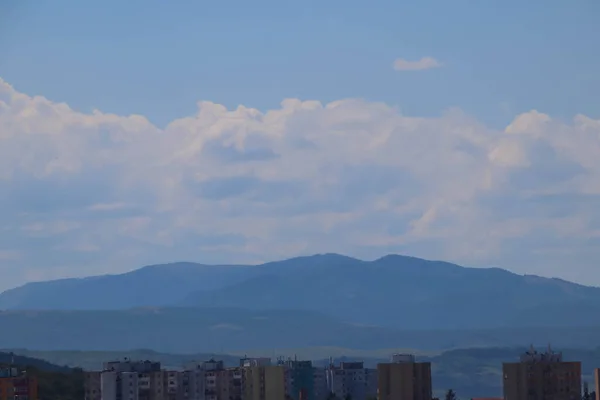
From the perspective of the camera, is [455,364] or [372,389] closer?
[372,389]

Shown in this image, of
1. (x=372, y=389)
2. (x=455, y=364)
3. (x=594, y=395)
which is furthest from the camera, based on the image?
(x=455, y=364)

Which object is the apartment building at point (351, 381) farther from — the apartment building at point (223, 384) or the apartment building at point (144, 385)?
the apartment building at point (144, 385)

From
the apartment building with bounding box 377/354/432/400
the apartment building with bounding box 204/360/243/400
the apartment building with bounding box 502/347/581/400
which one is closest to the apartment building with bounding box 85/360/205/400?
the apartment building with bounding box 204/360/243/400

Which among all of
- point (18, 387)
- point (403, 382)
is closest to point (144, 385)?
point (18, 387)

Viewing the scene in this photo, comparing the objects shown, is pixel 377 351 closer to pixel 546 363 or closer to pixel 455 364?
pixel 455 364

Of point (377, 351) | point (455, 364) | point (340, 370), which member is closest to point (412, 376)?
point (340, 370)

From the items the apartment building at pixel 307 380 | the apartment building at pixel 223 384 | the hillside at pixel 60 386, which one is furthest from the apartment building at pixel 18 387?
the apartment building at pixel 307 380

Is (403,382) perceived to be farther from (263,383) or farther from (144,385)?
(144,385)
